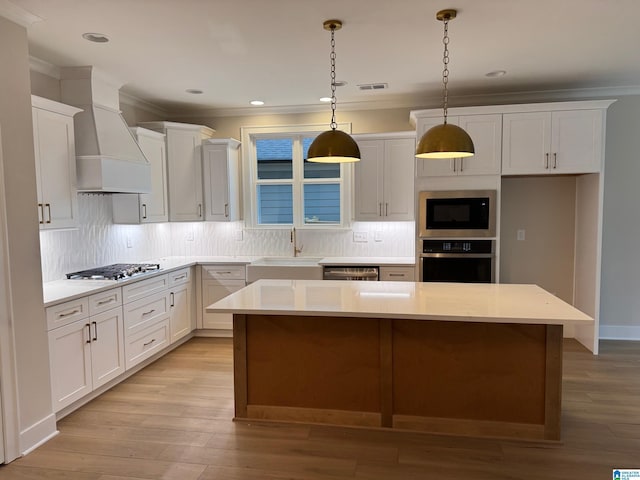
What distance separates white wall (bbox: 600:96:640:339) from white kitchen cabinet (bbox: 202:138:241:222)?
13.7 feet

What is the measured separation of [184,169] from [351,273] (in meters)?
2.28

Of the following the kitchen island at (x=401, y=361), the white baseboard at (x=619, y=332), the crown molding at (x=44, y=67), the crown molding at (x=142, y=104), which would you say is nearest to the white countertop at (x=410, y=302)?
the kitchen island at (x=401, y=361)

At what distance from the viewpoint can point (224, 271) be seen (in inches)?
201

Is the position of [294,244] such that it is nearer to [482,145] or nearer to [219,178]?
[219,178]

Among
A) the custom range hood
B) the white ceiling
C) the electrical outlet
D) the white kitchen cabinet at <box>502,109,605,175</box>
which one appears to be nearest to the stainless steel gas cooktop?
the custom range hood

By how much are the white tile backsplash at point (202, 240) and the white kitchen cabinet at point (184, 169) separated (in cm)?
45

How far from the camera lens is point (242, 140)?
5547 mm

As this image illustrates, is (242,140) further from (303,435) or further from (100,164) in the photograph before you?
(303,435)

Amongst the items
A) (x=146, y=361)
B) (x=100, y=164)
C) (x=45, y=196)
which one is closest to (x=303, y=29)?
(x=100, y=164)

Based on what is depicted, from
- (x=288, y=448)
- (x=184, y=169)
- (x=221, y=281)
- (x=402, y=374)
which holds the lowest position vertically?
(x=288, y=448)

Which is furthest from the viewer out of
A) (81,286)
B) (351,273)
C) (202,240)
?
(202,240)

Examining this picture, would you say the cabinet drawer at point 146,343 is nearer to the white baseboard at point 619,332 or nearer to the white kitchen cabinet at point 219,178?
the white kitchen cabinet at point 219,178

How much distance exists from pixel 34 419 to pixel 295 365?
66.3 inches

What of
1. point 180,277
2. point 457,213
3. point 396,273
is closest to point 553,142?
point 457,213
